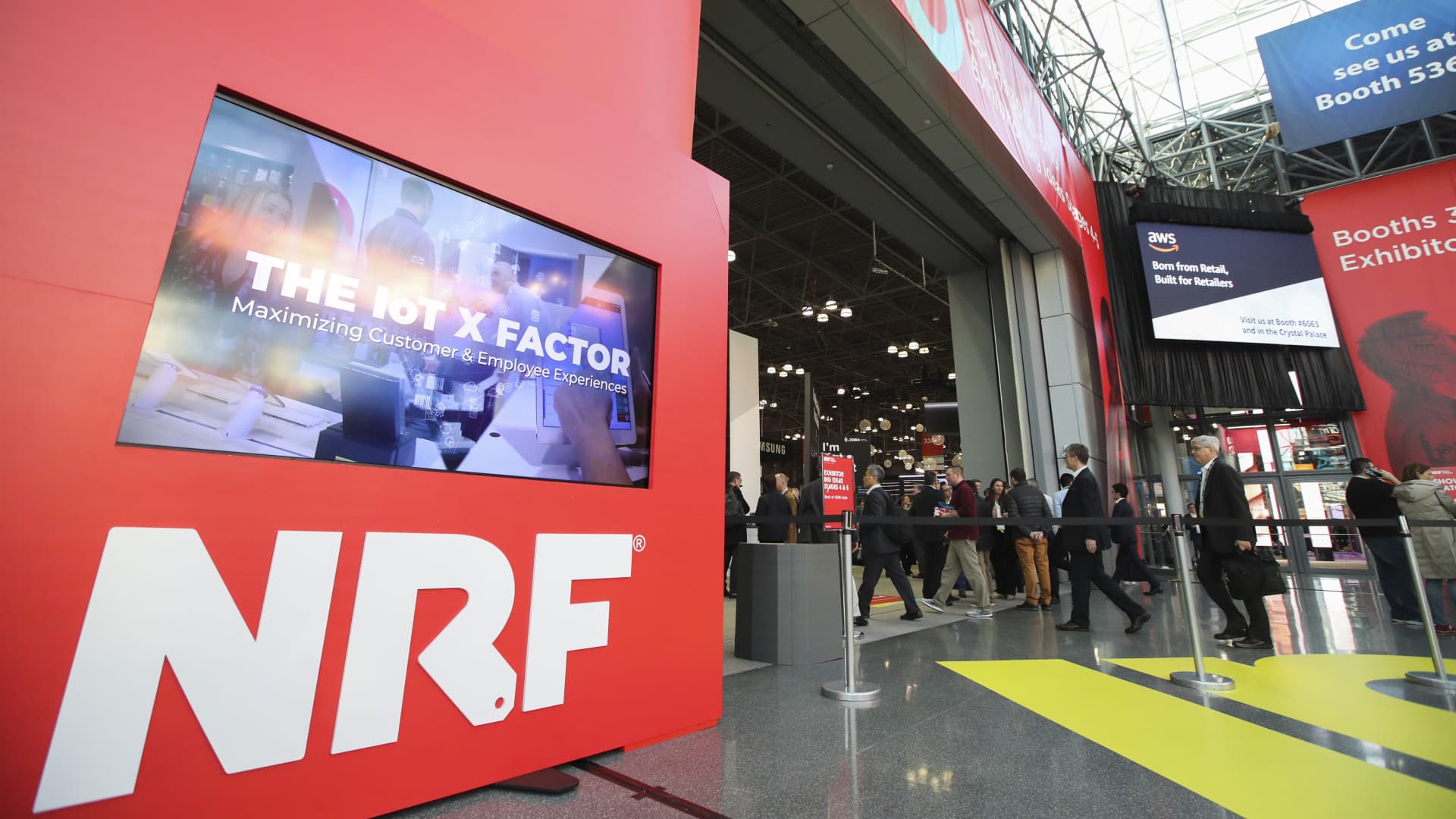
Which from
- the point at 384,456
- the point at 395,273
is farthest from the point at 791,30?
the point at 384,456

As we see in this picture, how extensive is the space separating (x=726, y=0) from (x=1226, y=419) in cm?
1260

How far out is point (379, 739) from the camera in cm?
168

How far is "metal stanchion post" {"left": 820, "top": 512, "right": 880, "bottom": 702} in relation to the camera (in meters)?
2.99

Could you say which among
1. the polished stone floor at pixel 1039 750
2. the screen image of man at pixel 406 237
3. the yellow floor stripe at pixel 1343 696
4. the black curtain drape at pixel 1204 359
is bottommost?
the polished stone floor at pixel 1039 750

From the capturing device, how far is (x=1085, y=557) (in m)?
4.95

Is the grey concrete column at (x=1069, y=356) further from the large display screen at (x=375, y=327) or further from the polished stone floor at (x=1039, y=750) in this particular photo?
the large display screen at (x=375, y=327)

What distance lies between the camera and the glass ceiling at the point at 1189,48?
1227 cm

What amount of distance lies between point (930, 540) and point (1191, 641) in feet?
10.9

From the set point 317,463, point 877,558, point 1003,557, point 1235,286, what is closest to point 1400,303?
point 1235,286

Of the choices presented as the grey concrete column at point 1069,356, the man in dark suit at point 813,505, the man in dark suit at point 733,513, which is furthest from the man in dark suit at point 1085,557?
the grey concrete column at point 1069,356

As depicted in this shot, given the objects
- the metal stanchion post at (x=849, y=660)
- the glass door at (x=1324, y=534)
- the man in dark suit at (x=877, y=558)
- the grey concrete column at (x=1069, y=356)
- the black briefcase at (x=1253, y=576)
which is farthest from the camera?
the glass door at (x=1324, y=534)

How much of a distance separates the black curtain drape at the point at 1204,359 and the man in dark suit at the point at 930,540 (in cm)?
583

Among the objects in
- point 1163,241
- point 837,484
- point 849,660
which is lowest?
point 849,660

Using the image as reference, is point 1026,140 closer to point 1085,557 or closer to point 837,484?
point 1085,557
